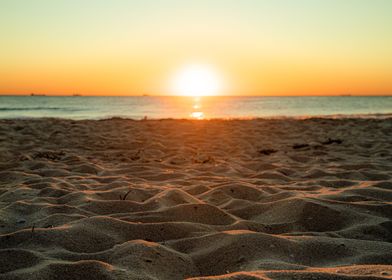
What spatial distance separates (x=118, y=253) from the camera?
1933 millimetres

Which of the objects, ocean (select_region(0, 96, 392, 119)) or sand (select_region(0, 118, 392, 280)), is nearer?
sand (select_region(0, 118, 392, 280))

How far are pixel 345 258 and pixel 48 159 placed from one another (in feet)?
14.8

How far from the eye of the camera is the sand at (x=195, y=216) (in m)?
1.80

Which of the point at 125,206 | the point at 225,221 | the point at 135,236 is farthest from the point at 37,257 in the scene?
the point at 225,221

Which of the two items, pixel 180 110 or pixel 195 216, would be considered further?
pixel 180 110

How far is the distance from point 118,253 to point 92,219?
0.59 m

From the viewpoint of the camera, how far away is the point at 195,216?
8.70 feet

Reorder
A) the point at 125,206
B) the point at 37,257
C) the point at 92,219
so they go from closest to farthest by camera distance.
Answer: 1. the point at 37,257
2. the point at 92,219
3. the point at 125,206

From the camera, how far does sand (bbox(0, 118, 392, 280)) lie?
1799mm

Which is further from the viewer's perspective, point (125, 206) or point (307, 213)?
point (125, 206)

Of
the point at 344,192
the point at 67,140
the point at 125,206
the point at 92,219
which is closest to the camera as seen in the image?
the point at 92,219

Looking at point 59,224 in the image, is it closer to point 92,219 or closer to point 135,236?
point 92,219

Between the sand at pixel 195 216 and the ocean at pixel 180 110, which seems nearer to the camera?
the sand at pixel 195 216

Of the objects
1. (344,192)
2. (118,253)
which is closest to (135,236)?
(118,253)
